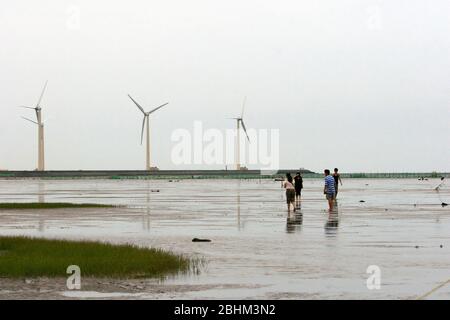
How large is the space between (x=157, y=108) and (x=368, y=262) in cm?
16048

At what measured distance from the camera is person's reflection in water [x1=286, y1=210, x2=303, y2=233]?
32.9 metres

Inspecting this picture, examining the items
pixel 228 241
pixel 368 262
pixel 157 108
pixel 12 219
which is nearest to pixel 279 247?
pixel 228 241

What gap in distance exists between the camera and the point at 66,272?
19609 mm

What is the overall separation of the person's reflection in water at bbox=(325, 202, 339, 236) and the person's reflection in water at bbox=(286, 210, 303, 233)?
3.77ft

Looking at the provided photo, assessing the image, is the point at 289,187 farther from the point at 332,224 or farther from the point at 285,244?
the point at 285,244

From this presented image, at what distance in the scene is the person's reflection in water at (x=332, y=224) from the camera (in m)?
31.0

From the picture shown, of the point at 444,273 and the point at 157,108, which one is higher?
the point at 157,108

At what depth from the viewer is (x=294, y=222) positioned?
1453 inches

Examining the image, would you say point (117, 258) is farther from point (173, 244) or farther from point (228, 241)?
point (228, 241)

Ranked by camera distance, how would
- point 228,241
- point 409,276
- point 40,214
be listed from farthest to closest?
point 40,214 → point 228,241 → point 409,276

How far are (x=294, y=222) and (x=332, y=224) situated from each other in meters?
2.04

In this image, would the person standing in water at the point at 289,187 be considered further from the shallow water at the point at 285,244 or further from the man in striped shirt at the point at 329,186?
the man in striped shirt at the point at 329,186

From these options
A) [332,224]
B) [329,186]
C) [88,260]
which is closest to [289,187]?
[329,186]

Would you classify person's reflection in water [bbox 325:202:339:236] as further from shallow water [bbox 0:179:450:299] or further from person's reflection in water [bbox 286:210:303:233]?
person's reflection in water [bbox 286:210:303:233]
